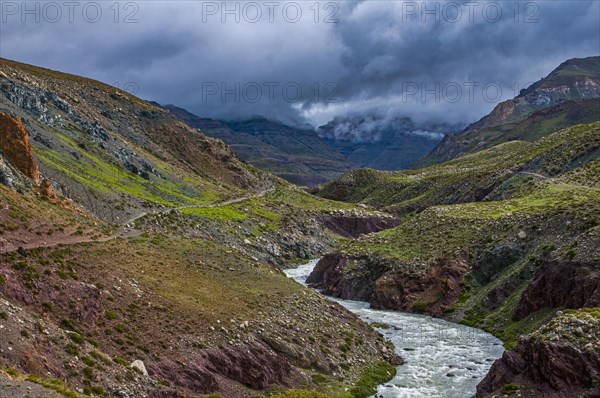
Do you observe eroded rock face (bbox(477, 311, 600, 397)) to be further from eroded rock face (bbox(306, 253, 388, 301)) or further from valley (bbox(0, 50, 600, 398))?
eroded rock face (bbox(306, 253, 388, 301))

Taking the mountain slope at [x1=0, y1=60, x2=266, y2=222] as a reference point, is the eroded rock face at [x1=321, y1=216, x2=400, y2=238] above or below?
below

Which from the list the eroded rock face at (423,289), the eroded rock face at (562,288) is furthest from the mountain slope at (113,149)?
the eroded rock face at (562,288)

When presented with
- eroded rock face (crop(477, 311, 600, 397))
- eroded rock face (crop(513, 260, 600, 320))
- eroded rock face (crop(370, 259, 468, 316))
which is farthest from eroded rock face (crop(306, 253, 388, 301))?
eroded rock face (crop(477, 311, 600, 397))

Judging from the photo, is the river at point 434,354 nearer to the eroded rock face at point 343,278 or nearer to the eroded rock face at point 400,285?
the eroded rock face at point 400,285

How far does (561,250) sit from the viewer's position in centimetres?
5259

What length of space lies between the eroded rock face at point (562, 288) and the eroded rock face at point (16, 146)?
182 feet

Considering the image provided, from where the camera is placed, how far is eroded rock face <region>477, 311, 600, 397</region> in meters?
30.6

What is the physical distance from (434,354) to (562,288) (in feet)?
43.2

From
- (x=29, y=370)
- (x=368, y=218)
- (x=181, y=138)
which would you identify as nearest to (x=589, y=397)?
(x=29, y=370)

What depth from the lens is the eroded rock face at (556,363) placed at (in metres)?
30.6

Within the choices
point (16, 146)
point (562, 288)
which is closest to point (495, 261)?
point (562, 288)

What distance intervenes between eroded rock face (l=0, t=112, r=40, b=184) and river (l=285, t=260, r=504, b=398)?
42.7 m

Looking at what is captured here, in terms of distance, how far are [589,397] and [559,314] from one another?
7519mm

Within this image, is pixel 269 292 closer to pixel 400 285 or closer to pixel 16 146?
pixel 400 285
